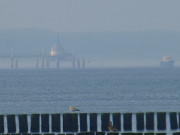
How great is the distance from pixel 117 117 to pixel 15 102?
4845 cm

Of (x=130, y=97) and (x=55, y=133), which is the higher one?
(x=130, y=97)

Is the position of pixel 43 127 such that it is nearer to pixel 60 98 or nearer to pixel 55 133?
pixel 55 133

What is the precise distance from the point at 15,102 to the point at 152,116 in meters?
49.2

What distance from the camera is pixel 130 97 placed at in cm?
10312

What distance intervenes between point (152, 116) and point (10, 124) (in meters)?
8.03

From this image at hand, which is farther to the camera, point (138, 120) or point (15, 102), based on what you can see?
point (15, 102)

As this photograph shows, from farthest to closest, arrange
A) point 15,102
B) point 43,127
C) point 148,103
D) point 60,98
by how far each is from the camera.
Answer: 1. point 60,98
2. point 15,102
3. point 148,103
4. point 43,127

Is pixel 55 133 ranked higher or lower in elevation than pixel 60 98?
lower

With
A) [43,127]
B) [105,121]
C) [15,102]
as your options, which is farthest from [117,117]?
[15,102]

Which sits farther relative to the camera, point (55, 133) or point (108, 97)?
point (108, 97)

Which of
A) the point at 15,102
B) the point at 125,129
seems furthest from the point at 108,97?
the point at 125,129

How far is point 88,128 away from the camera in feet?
164

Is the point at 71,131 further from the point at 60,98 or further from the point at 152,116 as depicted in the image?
the point at 60,98

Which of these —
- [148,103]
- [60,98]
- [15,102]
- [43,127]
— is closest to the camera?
[43,127]
